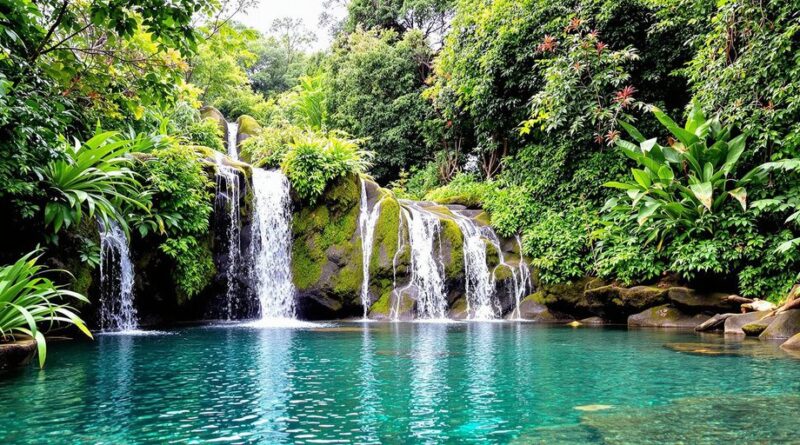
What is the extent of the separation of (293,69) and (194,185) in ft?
88.9

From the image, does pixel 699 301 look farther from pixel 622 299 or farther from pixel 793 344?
pixel 793 344

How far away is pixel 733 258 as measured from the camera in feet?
30.5

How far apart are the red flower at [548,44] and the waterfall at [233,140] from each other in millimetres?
11580

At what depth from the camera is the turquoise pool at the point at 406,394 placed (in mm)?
3146

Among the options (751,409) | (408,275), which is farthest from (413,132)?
(751,409)

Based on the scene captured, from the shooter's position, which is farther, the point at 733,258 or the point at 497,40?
the point at 497,40

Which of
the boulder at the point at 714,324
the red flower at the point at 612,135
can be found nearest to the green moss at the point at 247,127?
the red flower at the point at 612,135

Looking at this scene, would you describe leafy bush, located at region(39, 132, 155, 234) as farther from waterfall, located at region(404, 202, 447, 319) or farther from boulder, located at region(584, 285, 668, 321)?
boulder, located at region(584, 285, 668, 321)

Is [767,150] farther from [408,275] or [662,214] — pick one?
[408,275]

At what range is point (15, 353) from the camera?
16.9 feet

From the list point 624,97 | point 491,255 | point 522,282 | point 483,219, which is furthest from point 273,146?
point 624,97

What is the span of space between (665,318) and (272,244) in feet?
27.4

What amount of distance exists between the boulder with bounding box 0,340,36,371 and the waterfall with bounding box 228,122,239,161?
1510 centimetres

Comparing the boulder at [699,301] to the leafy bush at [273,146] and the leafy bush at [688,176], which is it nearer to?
the leafy bush at [688,176]
